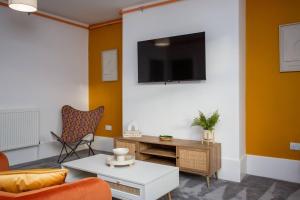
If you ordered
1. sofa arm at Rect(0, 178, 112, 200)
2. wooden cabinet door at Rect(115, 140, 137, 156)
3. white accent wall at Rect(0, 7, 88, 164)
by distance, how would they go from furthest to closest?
white accent wall at Rect(0, 7, 88, 164)
wooden cabinet door at Rect(115, 140, 137, 156)
sofa arm at Rect(0, 178, 112, 200)

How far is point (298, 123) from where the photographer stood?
10.2 ft

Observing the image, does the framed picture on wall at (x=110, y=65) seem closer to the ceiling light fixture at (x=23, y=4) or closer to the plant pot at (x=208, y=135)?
the plant pot at (x=208, y=135)

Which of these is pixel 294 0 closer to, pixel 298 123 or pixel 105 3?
pixel 298 123

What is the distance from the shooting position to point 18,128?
12.8 feet

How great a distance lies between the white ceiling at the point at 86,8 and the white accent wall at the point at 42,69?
0.27 meters

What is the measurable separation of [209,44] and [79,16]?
2592 millimetres

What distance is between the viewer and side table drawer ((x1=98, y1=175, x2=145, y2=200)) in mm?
2123

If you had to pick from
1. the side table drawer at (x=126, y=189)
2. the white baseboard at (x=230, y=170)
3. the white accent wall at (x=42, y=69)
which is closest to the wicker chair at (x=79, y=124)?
the white accent wall at (x=42, y=69)

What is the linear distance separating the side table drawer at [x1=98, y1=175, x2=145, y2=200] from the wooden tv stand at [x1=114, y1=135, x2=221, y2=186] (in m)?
1.16

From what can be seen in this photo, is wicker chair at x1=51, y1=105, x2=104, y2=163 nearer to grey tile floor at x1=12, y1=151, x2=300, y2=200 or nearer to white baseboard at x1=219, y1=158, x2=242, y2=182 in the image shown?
grey tile floor at x1=12, y1=151, x2=300, y2=200

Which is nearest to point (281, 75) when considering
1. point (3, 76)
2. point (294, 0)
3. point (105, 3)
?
point (294, 0)

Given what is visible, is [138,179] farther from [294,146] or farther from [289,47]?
[289,47]

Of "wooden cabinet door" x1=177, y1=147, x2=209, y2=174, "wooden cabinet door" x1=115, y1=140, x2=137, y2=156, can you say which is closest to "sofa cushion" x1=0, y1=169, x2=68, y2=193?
"wooden cabinet door" x1=177, y1=147, x2=209, y2=174

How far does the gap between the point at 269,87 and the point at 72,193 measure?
9.48ft
